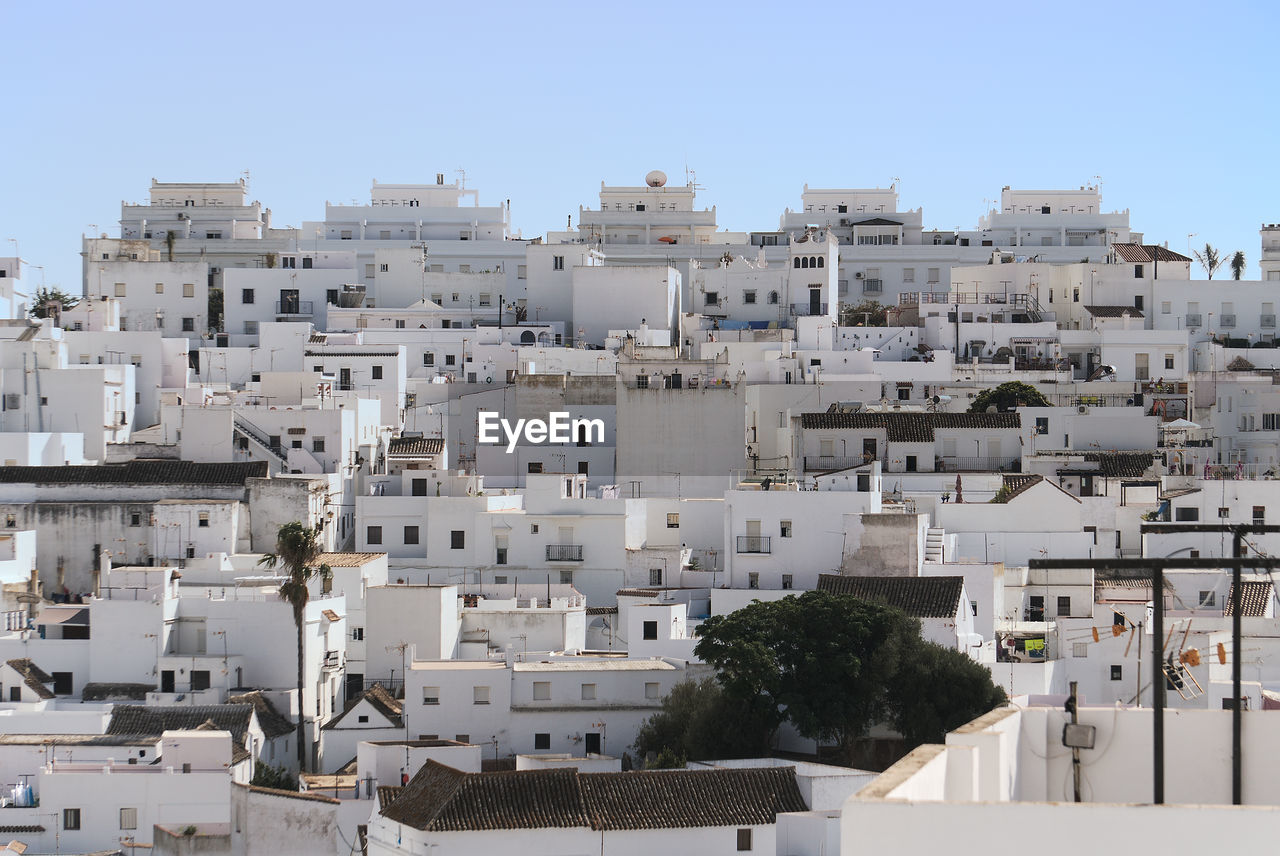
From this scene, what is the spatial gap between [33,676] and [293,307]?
28.1 metres

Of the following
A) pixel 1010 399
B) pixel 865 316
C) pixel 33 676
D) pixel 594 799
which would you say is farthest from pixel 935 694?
pixel 865 316

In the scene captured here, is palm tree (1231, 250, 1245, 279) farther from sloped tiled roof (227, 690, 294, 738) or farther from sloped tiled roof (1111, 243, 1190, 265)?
sloped tiled roof (227, 690, 294, 738)

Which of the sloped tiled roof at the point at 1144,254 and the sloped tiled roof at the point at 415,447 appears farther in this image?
the sloped tiled roof at the point at 1144,254

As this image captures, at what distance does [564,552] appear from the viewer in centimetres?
4325

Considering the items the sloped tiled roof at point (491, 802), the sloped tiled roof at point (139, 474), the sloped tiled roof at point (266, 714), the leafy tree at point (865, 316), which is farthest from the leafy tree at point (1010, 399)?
the sloped tiled roof at point (491, 802)

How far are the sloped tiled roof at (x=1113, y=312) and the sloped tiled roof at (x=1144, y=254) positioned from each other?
9.46 feet

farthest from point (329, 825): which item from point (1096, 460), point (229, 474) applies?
point (1096, 460)

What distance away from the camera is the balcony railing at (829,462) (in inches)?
1898

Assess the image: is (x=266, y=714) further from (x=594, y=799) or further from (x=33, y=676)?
(x=594, y=799)

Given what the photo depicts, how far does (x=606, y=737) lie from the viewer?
34.9 meters

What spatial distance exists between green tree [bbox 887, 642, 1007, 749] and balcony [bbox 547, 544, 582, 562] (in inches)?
461

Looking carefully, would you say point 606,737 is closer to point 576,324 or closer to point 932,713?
point 932,713

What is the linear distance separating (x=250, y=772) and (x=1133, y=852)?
94.2ft

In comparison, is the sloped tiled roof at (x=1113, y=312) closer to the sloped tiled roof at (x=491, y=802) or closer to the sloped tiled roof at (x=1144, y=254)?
the sloped tiled roof at (x=1144, y=254)
